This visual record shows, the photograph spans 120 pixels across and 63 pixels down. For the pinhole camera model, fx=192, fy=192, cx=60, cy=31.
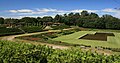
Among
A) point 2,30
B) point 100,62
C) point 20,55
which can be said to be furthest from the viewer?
point 2,30

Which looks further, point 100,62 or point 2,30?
point 2,30

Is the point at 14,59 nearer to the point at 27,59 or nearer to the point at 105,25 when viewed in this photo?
the point at 27,59

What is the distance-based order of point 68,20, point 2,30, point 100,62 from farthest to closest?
point 68,20 → point 2,30 → point 100,62

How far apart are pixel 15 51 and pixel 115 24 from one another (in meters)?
77.8

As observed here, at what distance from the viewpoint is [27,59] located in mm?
12844

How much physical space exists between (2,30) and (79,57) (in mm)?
40882

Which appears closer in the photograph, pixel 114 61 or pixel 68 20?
pixel 114 61

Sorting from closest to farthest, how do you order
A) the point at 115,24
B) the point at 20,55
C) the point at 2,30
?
1. the point at 20,55
2. the point at 2,30
3. the point at 115,24

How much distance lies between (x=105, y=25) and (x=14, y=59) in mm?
79434

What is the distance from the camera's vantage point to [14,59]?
1248 cm

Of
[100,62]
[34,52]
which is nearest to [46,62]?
[34,52]

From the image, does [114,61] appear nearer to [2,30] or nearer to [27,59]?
[27,59]

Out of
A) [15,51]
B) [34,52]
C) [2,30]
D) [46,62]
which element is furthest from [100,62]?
[2,30]

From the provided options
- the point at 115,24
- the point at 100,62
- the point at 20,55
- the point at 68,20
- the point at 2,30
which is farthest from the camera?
the point at 68,20
